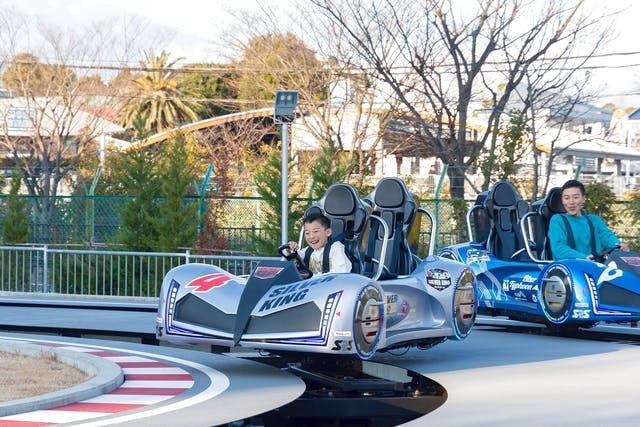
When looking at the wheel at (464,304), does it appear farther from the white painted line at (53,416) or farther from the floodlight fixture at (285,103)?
the floodlight fixture at (285,103)

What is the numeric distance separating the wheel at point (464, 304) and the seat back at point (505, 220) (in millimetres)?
3233

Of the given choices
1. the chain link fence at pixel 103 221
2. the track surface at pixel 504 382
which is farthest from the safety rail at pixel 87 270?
the track surface at pixel 504 382

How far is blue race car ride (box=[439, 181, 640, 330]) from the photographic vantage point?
13922mm

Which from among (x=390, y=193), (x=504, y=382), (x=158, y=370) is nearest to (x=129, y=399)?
(x=158, y=370)

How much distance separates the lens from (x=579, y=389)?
10109 millimetres

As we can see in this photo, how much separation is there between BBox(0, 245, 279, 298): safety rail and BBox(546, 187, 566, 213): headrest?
27.0 ft

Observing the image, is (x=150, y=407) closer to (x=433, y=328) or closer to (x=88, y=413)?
(x=88, y=413)

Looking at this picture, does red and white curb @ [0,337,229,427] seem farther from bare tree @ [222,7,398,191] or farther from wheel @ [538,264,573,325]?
bare tree @ [222,7,398,191]

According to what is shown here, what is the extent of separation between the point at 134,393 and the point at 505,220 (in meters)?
7.33

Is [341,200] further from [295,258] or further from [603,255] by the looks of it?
[603,255]

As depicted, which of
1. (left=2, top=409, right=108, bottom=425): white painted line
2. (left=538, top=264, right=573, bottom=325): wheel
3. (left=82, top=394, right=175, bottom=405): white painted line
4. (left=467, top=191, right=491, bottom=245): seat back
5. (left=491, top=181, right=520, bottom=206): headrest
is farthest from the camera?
(left=467, top=191, right=491, bottom=245): seat back

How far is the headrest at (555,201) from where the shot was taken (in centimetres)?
1524

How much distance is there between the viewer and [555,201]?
1527 centimetres

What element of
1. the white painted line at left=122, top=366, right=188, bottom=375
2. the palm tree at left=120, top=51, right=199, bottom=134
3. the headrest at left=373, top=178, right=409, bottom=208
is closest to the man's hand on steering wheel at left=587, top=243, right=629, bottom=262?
the headrest at left=373, top=178, right=409, bottom=208
